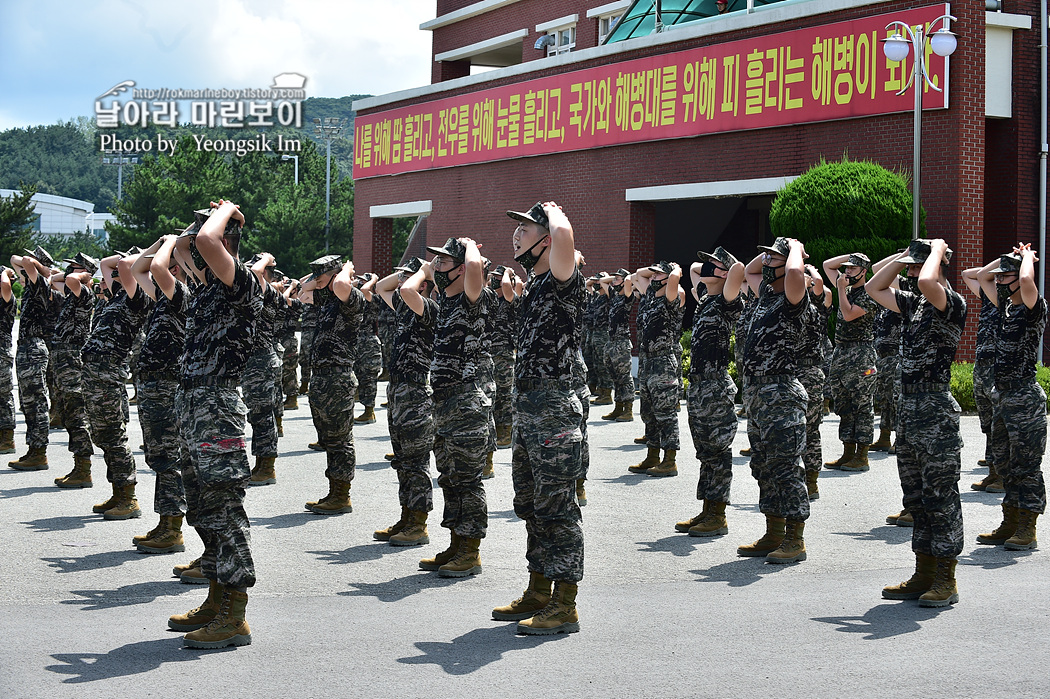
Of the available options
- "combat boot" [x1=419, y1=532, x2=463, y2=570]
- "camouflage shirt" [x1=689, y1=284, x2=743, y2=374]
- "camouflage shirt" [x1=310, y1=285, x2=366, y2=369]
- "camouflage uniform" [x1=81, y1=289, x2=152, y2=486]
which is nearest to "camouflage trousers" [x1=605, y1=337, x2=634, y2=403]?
"camouflage shirt" [x1=689, y1=284, x2=743, y2=374]

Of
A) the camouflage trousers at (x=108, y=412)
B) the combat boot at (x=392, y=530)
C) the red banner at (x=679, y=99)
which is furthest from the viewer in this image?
the red banner at (x=679, y=99)

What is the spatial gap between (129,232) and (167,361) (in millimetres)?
56137

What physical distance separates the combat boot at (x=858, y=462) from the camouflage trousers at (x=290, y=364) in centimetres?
919

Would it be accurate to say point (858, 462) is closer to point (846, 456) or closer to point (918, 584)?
point (846, 456)

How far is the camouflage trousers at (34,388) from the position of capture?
39.0ft

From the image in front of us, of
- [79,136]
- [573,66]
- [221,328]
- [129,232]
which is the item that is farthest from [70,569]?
[79,136]

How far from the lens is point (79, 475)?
10.9 meters

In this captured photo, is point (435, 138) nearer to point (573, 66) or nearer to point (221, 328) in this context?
point (573, 66)

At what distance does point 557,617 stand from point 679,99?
68.9ft

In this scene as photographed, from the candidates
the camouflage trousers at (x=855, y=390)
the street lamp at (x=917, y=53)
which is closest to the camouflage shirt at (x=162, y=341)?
the camouflage trousers at (x=855, y=390)

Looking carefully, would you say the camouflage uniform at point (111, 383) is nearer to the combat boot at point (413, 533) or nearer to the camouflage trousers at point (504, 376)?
the combat boot at point (413, 533)

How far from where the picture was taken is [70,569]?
301 inches

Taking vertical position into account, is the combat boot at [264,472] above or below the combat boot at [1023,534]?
above

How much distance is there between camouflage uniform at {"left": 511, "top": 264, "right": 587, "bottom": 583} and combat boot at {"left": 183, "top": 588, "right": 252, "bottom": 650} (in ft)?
5.60
